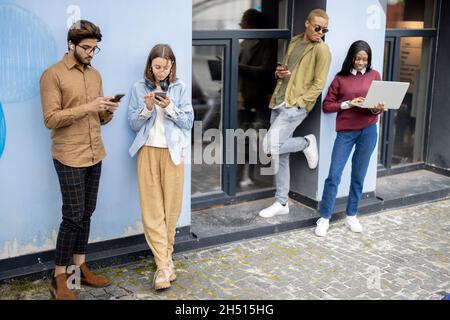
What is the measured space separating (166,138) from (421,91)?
486 centimetres

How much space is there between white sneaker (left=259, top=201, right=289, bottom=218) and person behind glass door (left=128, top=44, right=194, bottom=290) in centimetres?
159

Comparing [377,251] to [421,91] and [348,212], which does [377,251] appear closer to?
[348,212]

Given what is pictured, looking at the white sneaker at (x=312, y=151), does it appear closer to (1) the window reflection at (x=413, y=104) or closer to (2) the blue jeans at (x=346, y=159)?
(2) the blue jeans at (x=346, y=159)

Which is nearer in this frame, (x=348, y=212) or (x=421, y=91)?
(x=348, y=212)

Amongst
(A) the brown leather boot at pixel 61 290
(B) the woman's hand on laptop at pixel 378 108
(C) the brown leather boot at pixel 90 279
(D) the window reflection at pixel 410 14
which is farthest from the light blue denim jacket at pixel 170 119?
(D) the window reflection at pixel 410 14

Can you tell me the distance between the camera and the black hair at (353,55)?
6004mm

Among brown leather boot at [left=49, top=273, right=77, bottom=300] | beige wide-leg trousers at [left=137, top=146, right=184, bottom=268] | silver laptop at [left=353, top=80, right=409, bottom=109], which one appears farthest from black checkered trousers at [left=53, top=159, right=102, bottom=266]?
silver laptop at [left=353, top=80, right=409, bottom=109]

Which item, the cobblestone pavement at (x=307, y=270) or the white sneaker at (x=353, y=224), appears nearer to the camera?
the cobblestone pavement at (x=307, y=270)

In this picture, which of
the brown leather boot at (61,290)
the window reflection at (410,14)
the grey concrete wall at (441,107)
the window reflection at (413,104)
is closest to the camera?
the brown leather boot at (61,290)

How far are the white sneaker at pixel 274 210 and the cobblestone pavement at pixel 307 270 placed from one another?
0.30m

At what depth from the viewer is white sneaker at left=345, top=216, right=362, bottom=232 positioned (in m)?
6.52

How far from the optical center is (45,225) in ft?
16.8

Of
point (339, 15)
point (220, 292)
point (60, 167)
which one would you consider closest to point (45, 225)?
point (60, 167)

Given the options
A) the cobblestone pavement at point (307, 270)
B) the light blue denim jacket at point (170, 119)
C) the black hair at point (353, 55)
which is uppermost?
the black hair at point (353, 55)
